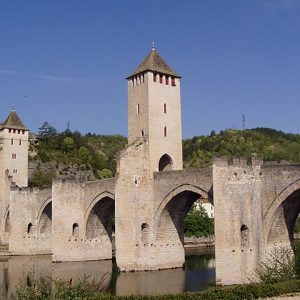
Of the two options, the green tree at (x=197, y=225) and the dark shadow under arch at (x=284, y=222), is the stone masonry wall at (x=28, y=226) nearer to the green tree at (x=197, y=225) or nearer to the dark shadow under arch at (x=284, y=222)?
the green tree at (x=197, y=225)

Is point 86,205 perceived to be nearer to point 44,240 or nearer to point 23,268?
point 23,268

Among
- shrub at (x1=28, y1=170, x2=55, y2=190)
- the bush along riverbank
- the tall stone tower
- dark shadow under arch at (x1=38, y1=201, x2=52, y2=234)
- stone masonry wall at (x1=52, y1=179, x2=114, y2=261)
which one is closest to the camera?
the bush along riverbank

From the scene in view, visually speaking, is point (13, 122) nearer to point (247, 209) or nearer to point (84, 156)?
point (84, 156)

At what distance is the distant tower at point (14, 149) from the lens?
57.6 m

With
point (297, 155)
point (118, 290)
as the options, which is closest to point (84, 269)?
point (118, 290)

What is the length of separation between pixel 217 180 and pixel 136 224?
28.8ft

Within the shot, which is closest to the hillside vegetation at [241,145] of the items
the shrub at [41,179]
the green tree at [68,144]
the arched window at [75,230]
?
the green tree at [68,144]

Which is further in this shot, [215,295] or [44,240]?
[44,240]

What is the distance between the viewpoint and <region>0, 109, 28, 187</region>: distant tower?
189 ft

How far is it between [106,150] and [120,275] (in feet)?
299

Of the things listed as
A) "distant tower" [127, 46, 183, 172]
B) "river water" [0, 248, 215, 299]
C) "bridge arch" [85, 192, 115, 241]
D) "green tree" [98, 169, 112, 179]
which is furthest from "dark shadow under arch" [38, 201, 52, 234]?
"green tree" [98, 169, 112, 179]

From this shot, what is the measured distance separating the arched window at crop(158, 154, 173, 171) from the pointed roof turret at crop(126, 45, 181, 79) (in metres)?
6.26

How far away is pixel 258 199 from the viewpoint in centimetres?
2753

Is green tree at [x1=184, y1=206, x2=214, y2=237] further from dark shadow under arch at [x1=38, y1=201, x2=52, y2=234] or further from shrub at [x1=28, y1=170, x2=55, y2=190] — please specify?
shrub at [x1=28, y1=170, x2=55, y2=190]
